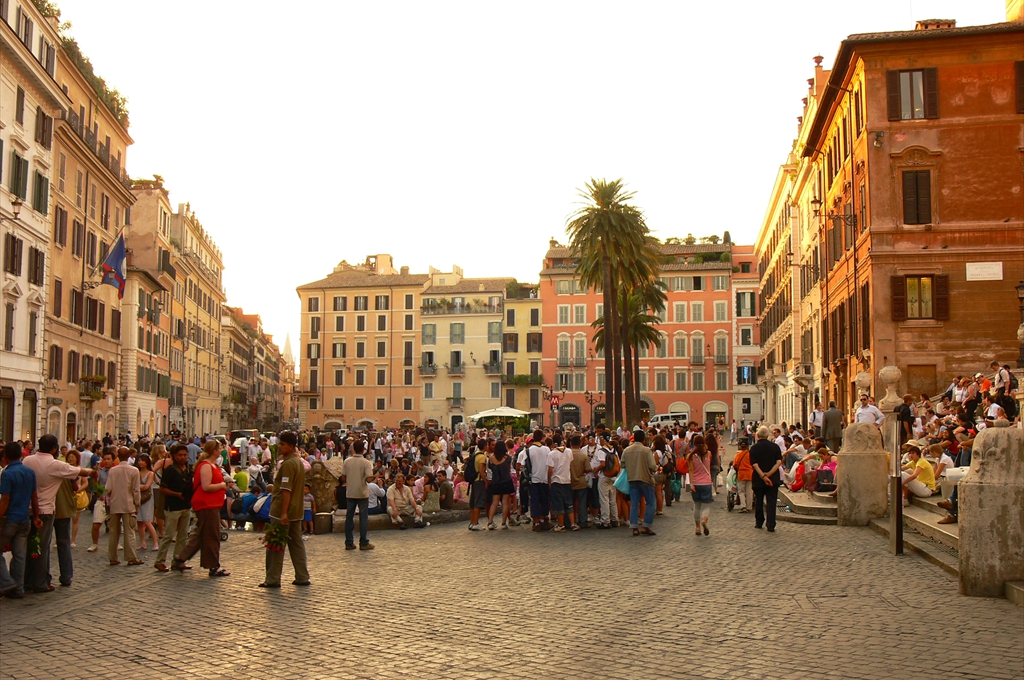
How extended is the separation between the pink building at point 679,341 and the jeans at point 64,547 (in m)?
69.3

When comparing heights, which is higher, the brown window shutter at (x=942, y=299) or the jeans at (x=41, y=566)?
Result: the brown window shutter at (x=942, y=299)

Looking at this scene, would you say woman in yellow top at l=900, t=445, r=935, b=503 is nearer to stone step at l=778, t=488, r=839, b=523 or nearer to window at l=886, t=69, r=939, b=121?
stone step at l=778, t=488, r=839, b=523

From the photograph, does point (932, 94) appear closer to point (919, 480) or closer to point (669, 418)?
point (919, 480)

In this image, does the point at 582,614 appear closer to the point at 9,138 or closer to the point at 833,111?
the point at 9,138

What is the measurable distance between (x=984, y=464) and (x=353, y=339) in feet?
296

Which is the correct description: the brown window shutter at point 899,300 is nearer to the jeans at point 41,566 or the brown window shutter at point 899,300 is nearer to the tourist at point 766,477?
the tourist at point 766,477

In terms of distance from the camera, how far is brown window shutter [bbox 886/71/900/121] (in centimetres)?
3228

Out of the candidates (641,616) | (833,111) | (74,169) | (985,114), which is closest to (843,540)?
(641,616)

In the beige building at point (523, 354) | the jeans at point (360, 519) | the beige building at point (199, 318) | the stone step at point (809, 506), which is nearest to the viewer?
the jeans at point (360, 519)

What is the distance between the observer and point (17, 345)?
34.7 metres

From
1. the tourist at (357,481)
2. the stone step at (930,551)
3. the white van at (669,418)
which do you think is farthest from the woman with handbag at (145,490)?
the white van at (669,418)

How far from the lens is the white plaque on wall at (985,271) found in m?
31.3

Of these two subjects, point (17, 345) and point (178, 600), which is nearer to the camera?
point (178, 600)

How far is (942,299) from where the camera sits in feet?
104
